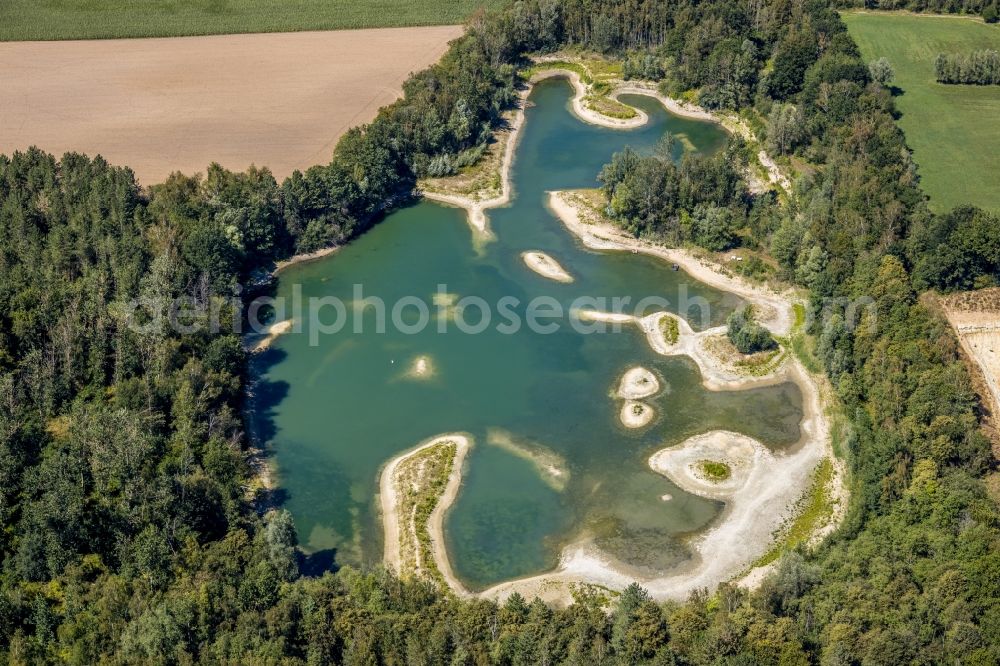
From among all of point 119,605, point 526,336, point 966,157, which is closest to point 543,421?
point 526,336

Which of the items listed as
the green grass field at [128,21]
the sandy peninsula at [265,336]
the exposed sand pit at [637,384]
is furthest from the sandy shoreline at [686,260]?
the green grass field at [128,21]

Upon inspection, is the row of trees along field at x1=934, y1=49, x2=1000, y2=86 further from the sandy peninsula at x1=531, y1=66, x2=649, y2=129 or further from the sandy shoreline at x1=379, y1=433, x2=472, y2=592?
the sandy shoreline at x1=379, y1=433, x2=472, y2=592

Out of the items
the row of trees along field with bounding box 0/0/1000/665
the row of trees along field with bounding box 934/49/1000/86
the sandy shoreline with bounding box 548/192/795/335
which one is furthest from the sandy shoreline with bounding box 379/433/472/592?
the row of trees along field with bounding box 934/49/1000/86

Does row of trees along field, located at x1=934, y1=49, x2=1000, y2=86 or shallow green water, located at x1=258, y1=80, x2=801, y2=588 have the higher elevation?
row of trees along field, located at x1=934, y1=49, x2=1000, y2=86

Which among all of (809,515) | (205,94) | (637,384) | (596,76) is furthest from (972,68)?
(205,94)

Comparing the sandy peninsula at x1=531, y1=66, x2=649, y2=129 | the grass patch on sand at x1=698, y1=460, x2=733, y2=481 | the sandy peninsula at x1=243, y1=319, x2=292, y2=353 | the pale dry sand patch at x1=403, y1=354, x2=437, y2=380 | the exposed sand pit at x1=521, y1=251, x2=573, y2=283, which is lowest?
the grass patch on sand at x1=698, y1=460, x2=733, y2=481

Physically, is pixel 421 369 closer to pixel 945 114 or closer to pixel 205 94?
pixel 205 94

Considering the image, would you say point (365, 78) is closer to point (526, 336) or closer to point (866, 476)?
point (526, 336)
